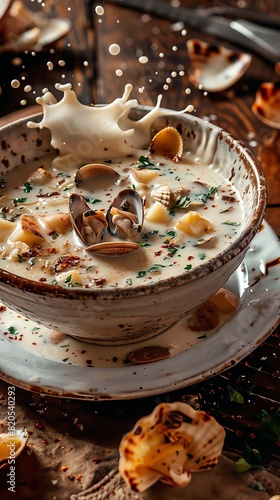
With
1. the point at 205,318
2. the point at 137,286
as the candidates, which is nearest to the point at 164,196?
the point at 205,318

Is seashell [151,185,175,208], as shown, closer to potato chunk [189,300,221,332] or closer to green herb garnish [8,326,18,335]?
potato chunk [189,300,221,332]

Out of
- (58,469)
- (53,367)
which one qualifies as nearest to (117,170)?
(53,367)

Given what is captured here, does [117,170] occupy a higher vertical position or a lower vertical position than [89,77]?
higher

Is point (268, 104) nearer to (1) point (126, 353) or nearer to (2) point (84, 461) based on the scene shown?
(1) point (126, 353)

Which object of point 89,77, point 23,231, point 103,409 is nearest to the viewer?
point 103,409

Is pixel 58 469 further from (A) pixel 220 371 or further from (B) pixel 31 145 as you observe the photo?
(B) pixel 31 145

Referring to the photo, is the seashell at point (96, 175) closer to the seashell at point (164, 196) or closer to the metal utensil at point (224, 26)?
the seashell at point (164, 196)

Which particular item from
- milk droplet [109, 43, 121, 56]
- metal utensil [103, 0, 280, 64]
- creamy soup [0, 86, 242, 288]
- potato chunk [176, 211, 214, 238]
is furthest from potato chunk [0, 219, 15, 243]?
metal utensil [103, 0, 280, 64]

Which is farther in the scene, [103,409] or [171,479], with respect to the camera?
[103,409]
